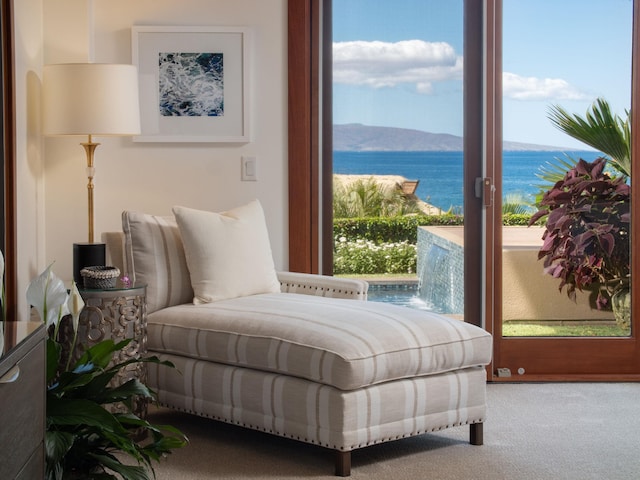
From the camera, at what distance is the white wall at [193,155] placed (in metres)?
4.43

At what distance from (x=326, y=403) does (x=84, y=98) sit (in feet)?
5.49

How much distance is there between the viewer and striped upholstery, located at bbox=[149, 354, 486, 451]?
3.14 meters

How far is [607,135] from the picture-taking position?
4590 mm

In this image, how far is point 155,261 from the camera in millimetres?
3873

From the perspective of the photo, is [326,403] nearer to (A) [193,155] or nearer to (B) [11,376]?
(B) [11,376]

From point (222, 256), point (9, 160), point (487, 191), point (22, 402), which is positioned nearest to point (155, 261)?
point (222, 256)

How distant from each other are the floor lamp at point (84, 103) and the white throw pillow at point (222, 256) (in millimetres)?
392

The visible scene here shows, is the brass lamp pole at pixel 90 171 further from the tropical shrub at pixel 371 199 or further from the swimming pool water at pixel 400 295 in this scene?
the swimming pool water at pixel 400 295

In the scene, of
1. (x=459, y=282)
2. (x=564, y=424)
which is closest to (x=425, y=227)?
(x=459, y=282)

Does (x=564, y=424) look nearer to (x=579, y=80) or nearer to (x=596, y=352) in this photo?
(x=596, y=352)

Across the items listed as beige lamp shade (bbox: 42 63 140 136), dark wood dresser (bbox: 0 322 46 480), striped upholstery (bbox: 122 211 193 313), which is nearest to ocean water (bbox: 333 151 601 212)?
striped upholstery (bbox: 122 211 193 313)

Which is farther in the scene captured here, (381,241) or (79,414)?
(381,241)

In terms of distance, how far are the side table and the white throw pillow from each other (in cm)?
35

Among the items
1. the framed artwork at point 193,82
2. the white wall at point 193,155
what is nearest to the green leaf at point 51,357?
the white wall at point 193,155
